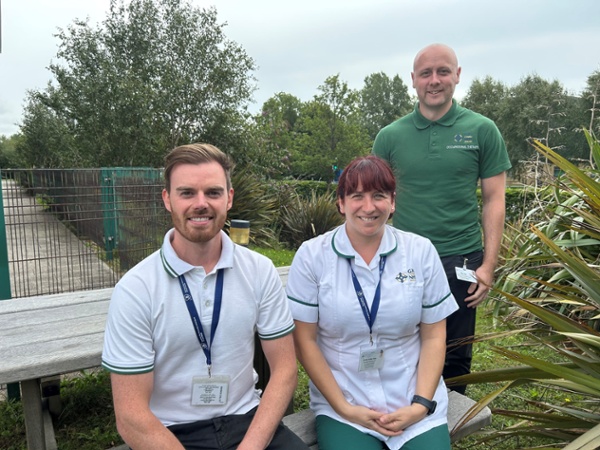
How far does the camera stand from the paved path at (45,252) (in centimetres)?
574

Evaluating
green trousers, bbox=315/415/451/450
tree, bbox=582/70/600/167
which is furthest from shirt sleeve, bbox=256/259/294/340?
tree, bbox=582/70/600/167

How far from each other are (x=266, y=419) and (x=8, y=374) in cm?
100

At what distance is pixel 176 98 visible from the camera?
45.9ft

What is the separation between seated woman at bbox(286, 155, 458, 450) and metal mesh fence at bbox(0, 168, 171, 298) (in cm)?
483

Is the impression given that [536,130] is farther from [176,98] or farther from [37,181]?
[37,181]

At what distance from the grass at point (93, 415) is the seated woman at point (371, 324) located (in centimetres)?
83

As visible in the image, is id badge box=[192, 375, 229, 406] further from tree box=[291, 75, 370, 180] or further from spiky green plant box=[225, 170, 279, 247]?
tree box=[291, 75, 370, 180]

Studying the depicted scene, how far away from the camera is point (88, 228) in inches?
254

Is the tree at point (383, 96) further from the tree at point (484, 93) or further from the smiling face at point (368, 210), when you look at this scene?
the smiling face at point (368, 210)

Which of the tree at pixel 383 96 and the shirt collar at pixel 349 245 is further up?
the tree at pixel 383 96

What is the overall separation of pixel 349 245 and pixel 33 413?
5.47ft

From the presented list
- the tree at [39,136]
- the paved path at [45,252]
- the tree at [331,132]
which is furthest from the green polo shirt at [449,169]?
the tree at [331,132]

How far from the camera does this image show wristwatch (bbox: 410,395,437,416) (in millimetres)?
2002

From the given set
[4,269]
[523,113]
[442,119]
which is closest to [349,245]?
[442,119]
